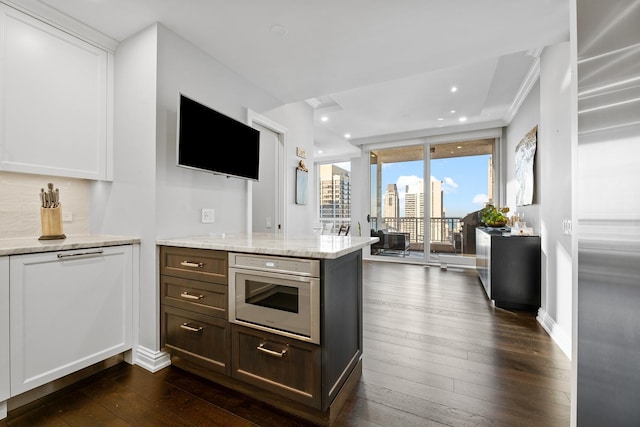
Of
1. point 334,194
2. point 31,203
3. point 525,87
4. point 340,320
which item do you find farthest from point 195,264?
point 334,194

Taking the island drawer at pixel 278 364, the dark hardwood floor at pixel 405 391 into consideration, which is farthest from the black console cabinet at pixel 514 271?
the island drawer at pixel 278 364

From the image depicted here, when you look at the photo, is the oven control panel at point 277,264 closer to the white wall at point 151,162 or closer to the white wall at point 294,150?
the white wall at point 151,162

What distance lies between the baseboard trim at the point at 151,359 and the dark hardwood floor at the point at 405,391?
5 cm

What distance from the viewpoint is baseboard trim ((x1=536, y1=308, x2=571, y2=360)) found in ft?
7.25

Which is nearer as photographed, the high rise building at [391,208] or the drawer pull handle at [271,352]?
the drawer pull handle at [271,352]

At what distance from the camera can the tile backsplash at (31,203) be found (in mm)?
1901

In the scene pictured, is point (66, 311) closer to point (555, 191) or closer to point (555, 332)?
point (555, 332)

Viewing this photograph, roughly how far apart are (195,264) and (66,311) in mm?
823

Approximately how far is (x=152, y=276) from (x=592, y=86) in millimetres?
2567

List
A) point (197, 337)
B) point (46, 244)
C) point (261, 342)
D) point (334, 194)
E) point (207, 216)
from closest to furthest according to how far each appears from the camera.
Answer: point (261, 342)
point (46, 244)
point (197, 337)
point (207, 216)
point (334, 194)

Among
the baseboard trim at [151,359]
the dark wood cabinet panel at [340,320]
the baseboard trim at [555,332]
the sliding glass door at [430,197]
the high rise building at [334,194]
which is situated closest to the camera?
the dark wood cabinet panel at [340,320]

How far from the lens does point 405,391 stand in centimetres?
174

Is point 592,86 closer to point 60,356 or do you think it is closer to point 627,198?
point 627,198

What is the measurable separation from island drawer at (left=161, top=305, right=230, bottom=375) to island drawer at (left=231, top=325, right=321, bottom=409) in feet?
0.33
